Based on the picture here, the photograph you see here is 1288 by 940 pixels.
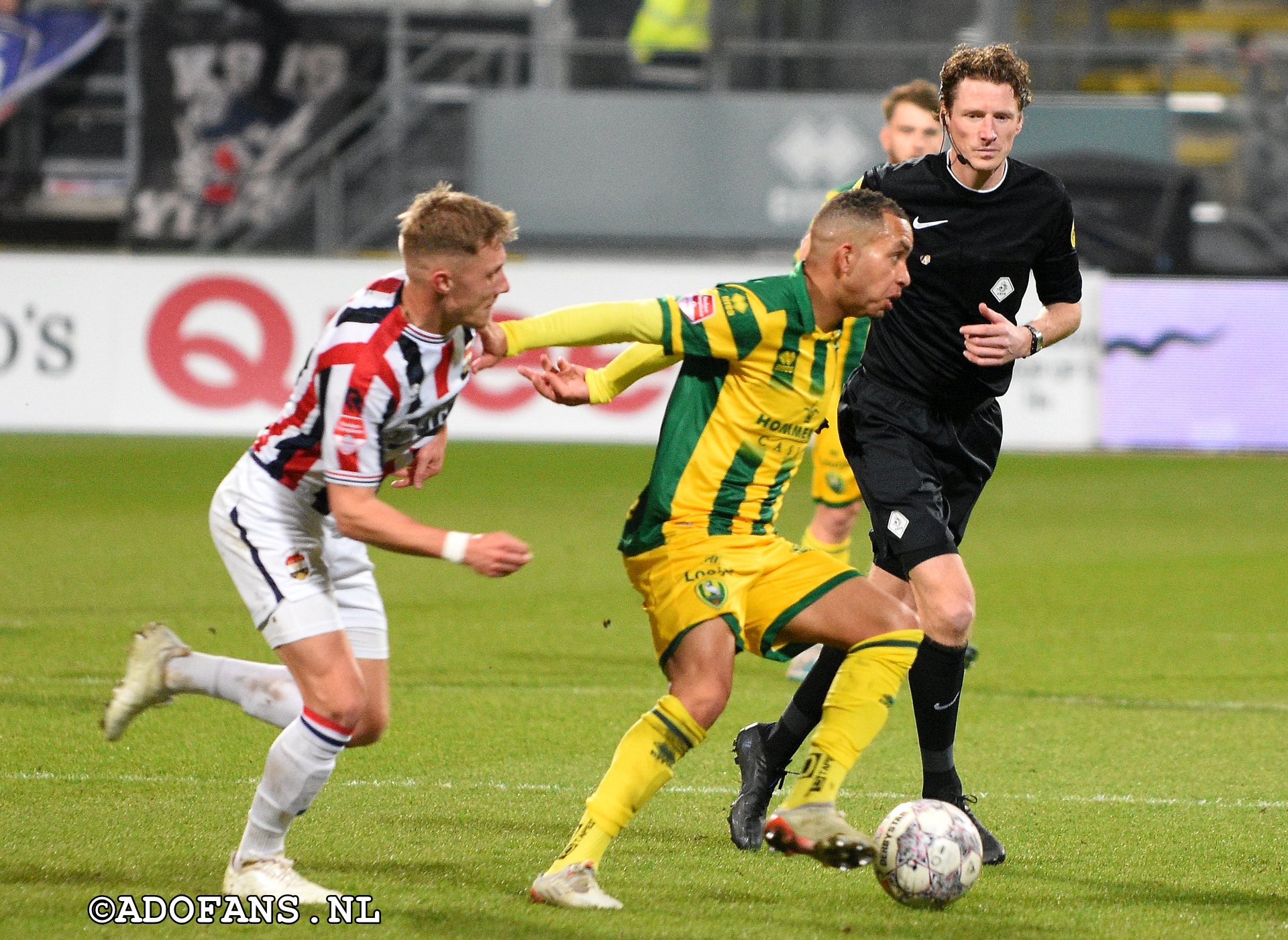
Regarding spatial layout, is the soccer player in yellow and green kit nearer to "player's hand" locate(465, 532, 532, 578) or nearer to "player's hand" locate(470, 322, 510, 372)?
"player's hand" locate(470, 322, 510, 372)

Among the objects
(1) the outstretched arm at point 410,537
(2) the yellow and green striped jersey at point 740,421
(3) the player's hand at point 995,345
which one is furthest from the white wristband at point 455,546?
(3) the player's hand at point 995,345

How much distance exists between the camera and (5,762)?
565 cm

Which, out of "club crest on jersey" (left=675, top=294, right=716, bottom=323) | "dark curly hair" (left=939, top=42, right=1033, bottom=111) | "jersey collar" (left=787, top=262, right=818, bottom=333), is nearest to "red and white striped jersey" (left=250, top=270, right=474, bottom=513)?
"club crest on jersey" (left=675, top=294, right=716, bottom=323)

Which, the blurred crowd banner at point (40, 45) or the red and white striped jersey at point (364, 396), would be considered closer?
the red and white striped jersey at point (364, 396)

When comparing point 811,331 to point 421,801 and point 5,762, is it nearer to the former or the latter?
point 421,801

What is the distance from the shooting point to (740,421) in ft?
15.0

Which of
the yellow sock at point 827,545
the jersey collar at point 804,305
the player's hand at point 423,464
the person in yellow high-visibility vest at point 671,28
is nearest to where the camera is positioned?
the jersey collar at point 804,305

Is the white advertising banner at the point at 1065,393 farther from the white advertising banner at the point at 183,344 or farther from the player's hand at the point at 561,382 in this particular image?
the player's hand at the point at 561,382

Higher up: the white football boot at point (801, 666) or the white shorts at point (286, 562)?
the white shorts at point (286, 562)

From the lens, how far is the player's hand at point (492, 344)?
428 centimetres

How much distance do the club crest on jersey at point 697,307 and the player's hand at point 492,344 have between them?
17.2 inches

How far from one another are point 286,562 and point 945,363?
1891 mm

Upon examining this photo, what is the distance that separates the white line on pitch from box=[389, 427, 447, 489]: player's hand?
120cm

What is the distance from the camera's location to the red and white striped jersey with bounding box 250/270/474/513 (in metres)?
4.14
